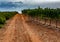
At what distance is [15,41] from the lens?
17578mm

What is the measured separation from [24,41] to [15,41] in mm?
894

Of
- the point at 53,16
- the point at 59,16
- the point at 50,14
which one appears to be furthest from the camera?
the point at 50,14

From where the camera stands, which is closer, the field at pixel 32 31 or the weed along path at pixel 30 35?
the weed along path at pixel 30 35

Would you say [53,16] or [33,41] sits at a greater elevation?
[33,41]

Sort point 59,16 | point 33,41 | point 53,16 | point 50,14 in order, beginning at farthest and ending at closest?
point 50,14 < point 53,16 < point 59,16 < point 33,41

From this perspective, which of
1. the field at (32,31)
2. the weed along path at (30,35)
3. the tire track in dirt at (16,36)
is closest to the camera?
the weed along path at (30,35)

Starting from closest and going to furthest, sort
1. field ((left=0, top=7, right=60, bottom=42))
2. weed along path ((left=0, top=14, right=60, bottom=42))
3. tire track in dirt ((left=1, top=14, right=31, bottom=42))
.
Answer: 1. weed along path ((left=0, top=14, right=60, bottom=42))
2. tire track in dirt ((left=1, top=14, right=31, bottom=42))
3. field ((left=0, top=7, right=60, bottom=42))

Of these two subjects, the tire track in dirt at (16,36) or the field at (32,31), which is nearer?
the tire track in dirt at (16,36)

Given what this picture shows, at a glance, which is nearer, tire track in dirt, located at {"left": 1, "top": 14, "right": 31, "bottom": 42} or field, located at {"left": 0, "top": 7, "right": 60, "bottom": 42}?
tire track in dirt, located at {"left": 1, "top": 14, "right": 31, "bottom": 42}

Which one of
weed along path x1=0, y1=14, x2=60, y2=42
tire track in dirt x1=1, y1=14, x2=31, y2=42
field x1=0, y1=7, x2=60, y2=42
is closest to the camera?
weed along path x1=0, y1=14, x2=60, y2=42

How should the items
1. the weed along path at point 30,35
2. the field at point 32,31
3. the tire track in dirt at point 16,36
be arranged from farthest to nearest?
the field at point 32,31, the tire track in dirt at point 16,36, the weed along path at point 30,35

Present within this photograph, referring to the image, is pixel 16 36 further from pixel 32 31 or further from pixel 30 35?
pixel 32 31

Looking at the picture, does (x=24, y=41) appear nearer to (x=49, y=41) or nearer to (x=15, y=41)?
(x=15, y=41)

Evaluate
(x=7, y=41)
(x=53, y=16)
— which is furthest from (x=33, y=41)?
(x=53, y=16)
